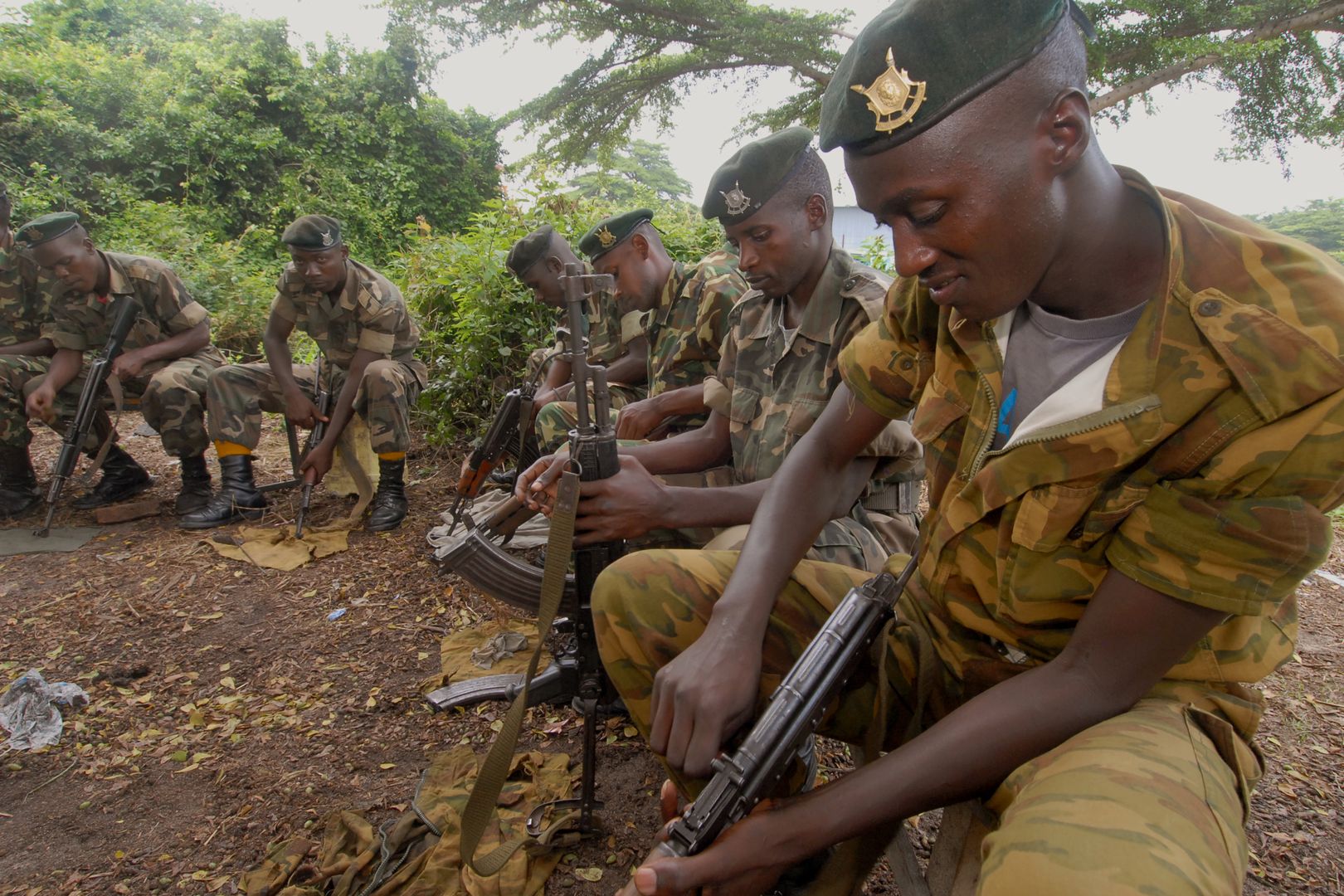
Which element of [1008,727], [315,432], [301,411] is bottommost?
[315,432]

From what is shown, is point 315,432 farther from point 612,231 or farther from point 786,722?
point 786,722

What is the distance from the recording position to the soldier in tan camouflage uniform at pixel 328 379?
16.7 feet

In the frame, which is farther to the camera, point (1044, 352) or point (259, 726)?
point (259, 726)

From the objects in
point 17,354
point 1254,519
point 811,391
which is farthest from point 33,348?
point 1254,519

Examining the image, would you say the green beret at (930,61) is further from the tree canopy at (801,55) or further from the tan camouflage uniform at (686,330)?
the tree canopy at (801,55)

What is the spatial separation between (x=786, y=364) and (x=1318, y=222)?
24.0ft

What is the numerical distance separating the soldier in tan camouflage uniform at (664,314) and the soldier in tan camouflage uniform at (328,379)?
4.84ft

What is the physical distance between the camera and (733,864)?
4.08 ft

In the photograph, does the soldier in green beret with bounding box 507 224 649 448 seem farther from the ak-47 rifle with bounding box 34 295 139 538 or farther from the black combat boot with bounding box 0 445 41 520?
the black combat boot with bounding box 0 445 41 520

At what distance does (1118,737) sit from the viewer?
1191 millimetres

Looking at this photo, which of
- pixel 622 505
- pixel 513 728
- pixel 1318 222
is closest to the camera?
pixel 513 728

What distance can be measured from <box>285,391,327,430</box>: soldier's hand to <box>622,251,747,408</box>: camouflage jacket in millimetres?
2626

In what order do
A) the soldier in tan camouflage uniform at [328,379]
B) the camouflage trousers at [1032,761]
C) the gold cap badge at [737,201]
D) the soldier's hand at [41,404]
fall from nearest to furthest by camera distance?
the camouflage trousers at [1032,761]
the gold cap badge at [737,201]
the soldier in tan camouflage uniform at [328,379]
the soldier's hand at [41,404]

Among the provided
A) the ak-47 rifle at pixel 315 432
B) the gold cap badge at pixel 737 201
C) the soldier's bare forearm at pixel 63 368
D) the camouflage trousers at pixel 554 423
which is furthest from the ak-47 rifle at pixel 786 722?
the soldier's bare forearm at pixel 63 368
